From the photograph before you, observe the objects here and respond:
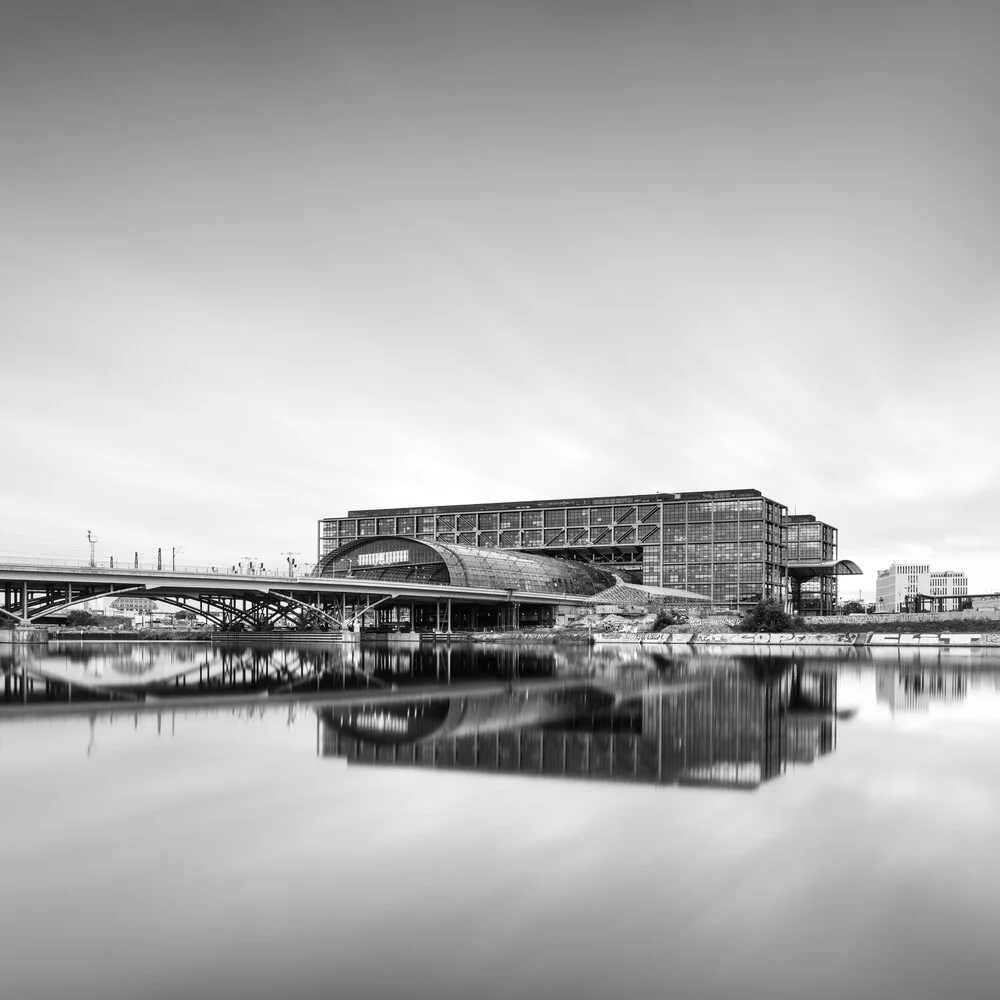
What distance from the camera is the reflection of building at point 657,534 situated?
151 m

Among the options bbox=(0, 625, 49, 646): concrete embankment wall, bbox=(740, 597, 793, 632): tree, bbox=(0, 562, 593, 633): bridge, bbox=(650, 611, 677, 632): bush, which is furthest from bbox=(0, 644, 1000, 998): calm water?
bbox=(650, 611, 677, 632): bush

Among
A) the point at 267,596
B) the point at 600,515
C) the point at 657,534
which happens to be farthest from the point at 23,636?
the point at 657,534

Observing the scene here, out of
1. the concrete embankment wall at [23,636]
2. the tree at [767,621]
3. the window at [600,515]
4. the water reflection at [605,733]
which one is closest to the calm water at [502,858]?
the water reflection at [605,733]

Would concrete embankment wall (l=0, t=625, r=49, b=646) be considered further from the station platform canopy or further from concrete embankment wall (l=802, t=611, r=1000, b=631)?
the station platform canopy

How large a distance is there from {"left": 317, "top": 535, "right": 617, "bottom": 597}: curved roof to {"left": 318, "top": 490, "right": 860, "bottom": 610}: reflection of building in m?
4.24

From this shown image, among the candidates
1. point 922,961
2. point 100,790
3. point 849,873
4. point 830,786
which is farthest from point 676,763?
point 100,790

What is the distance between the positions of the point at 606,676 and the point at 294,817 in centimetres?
3450

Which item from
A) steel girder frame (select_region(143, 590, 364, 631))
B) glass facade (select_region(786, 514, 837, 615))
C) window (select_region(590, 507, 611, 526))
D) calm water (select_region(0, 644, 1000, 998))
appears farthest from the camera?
glass facade (select_region(786, 514, 837, 615))

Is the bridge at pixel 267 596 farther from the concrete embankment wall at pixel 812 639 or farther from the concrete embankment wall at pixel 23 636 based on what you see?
the concrete embankment wall at pixel 812 639

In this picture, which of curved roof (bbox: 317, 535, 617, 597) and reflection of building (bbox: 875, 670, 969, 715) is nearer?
reflection of building (bbox: 875, 670, 969, 715)

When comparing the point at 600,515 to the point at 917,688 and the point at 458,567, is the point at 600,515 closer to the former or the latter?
the point at 458,567

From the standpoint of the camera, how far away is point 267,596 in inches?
3984

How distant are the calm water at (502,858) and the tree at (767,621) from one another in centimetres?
8000

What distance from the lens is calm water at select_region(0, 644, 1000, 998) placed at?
7980mm
